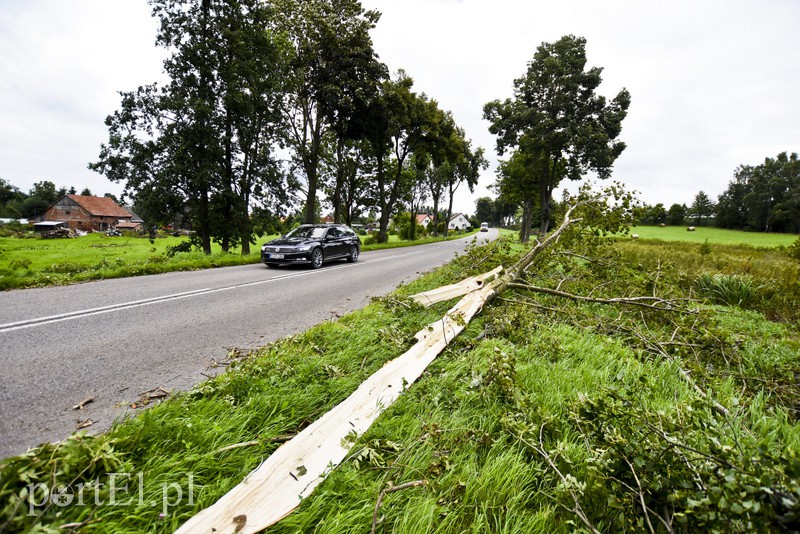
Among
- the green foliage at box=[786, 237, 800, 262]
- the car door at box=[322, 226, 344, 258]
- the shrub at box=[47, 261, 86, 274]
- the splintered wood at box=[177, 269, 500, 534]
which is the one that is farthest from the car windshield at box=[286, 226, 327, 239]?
the green foliage at box=[786, 237, 800, 262]

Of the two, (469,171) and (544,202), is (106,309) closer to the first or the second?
(544,202)

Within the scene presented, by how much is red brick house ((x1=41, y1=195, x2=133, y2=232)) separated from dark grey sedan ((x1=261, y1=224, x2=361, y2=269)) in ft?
261

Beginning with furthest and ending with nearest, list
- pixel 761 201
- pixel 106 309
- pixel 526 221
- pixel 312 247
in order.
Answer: pixel 761 201, pixel 526 221, pixel 312 247, pixel 106 309

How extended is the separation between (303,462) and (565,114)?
2781cm

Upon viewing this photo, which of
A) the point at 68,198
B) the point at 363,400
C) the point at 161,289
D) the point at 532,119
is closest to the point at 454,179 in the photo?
the point at 532,119

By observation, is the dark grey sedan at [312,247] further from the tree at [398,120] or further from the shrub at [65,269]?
the tree at [398,120]

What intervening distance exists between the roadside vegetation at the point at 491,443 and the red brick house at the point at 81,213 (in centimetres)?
8848

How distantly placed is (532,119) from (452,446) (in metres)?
26.2

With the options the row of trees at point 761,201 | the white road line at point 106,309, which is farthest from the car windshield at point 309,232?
the row of trees at point 761,201

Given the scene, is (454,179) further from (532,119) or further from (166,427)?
(166,427)

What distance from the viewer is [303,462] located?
6.05ft

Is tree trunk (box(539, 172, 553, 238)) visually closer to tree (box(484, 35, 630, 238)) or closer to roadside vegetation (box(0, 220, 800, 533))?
tree (box(484, 35, 630, 238))

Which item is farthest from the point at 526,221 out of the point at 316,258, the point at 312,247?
the point at 312,247

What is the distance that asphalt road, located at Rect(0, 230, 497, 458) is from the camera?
2420 mm
